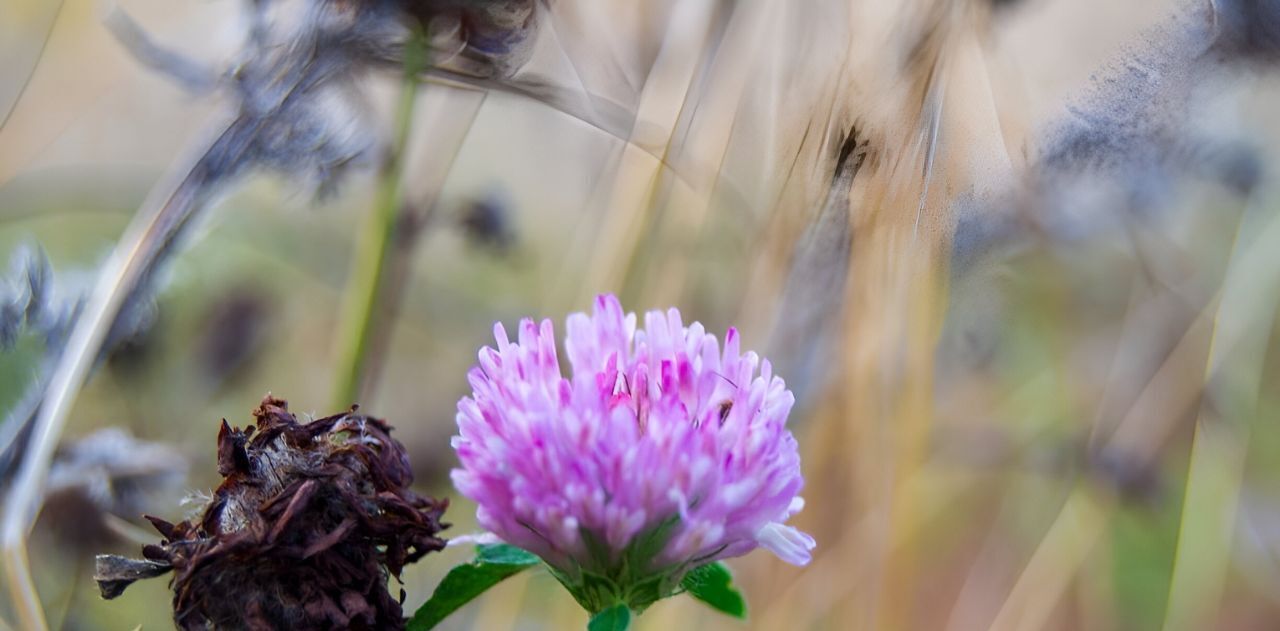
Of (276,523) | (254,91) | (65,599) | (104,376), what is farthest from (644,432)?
(104,376)

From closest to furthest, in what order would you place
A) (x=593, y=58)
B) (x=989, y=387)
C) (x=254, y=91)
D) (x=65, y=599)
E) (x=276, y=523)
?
1. (x=276, y=523)
2. (x=254, y=91)
3. (x=65, y=599)
4. (x=593, y=58)
5. (x=989, y=387)

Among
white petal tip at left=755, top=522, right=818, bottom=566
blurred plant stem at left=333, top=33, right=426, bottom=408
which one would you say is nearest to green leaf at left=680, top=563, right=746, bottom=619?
white petal tip at left=755, top=522, right=818, bottom=566

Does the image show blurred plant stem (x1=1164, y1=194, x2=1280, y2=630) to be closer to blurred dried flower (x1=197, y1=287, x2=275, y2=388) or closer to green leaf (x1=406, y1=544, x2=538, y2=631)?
green leaf (x1=406, y1=544, x2=538, y2=631)

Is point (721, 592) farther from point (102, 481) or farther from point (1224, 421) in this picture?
point (1224, 421)

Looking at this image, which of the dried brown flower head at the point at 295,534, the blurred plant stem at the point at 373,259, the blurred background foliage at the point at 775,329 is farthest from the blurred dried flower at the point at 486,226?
the dried brown flower head at the point at 295,534

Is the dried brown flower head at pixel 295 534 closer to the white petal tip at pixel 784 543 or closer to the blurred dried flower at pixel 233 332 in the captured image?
the white petal tip at pixel 784 543

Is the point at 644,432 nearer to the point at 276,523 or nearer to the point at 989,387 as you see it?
the point at 276,523
